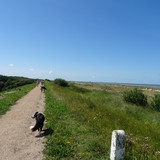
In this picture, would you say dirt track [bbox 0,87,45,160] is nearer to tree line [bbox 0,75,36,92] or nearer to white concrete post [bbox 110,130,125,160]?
white concrete post [bbox 110,130,125,160]

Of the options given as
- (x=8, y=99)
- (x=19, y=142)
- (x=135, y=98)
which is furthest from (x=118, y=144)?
(x=135, y=98)

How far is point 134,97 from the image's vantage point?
26.0 m

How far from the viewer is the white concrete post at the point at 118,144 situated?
18.2 feet

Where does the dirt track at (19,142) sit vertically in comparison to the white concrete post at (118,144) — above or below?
below

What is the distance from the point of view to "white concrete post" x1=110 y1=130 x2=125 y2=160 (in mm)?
5535

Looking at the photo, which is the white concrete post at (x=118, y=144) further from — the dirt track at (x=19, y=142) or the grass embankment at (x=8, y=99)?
the grass embankment at (x=8, y=99)

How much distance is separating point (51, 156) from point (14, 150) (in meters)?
1.29

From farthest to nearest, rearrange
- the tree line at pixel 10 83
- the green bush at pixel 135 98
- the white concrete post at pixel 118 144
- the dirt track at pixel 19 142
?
the tree line at pixel 10 83, the green bush at pixel 135 98, the dirt track at pixel 19 142, the white concrete post at pixel 118 144

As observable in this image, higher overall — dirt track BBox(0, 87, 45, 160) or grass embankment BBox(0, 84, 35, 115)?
grass embankment BBox(0, 84, 35, 115)

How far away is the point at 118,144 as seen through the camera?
5.59m

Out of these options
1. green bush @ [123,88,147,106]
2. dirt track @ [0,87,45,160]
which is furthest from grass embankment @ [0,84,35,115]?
green bush @ [123,88,147,106]

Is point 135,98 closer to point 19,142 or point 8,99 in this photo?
point 8,99

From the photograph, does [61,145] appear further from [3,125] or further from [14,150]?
[3,125]

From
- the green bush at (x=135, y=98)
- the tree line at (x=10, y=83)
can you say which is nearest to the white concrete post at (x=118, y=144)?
the green bush at (x=135, y=98)
